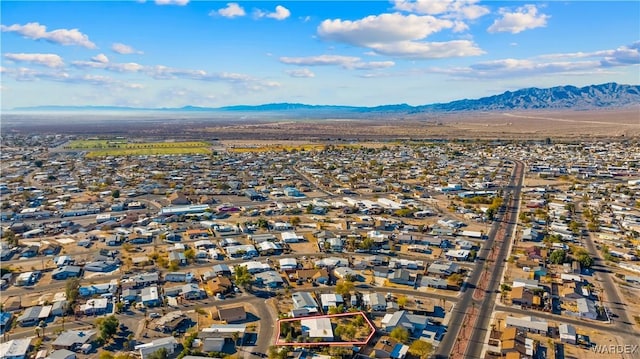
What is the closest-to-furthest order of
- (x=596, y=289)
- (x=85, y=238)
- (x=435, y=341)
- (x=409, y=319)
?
1. (x=435, y=341)
2. (x=409, y=319)
3. (x=596, y=289)
4. (x=85, y=238)

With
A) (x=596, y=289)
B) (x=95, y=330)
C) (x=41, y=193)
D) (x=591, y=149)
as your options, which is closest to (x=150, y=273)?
(x=95, y=330)

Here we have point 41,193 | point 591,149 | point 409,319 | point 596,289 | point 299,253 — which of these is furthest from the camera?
point 591,149

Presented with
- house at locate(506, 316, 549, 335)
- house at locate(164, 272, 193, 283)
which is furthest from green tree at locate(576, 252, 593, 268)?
house at locate(164, 272, 193, 283)

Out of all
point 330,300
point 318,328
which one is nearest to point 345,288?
point 330,300

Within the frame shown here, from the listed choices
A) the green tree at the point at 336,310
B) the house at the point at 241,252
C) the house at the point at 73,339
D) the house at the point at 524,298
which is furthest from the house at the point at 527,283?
the house at the point at 73,339

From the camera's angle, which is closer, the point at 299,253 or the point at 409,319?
the point at 409,319

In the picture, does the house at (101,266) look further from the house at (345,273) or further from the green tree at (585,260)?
the green tree at (585,260)

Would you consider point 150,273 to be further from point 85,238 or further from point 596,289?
point 596,289
